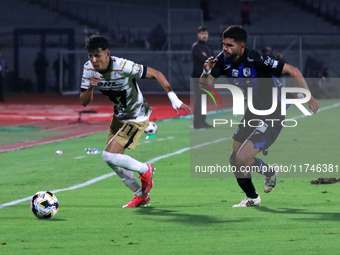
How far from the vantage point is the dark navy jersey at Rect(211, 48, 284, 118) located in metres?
7.10

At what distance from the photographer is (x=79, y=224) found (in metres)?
6.48

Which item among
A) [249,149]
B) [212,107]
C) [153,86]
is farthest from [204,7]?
[249,149]

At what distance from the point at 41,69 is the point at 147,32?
6.60 meters

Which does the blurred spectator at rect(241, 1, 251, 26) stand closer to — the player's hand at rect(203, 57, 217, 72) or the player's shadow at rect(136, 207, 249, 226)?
the player's hand at rect(203, 57, 217, 72)

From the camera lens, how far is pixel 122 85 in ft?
24.0

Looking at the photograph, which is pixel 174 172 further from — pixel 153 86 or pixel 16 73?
pixel 16 73

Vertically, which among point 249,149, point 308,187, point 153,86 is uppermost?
point 249,149

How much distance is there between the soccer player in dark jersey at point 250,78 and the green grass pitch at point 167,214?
523 millimetres

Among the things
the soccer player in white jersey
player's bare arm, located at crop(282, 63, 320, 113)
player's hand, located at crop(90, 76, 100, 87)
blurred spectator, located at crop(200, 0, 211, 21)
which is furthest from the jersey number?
blurred spectator, located at crop(200, 0, 211, 21)

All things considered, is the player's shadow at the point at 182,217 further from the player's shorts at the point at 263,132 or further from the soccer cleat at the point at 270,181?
the soccer cleat at the point at 270,181

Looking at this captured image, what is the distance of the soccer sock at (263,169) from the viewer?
7516 millimetres

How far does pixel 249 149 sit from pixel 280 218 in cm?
89

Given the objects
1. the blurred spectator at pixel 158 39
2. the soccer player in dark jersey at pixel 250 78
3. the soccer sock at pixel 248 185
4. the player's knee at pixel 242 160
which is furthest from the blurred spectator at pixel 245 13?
the player's knee at pixel 242 160

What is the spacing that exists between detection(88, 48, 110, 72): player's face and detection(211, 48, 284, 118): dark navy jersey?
114 centimetres
